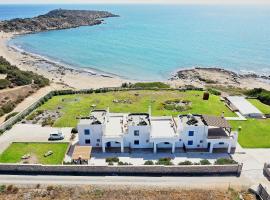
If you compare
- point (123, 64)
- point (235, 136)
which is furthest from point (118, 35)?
point (235, 136)

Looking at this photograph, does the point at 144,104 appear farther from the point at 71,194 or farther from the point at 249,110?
the point at 71,194

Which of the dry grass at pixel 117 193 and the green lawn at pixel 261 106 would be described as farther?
the green lawn at pixel 261 106

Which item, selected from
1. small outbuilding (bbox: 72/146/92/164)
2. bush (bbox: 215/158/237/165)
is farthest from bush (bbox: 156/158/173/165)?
small outbuilding (bbox: 72/146/92/164)

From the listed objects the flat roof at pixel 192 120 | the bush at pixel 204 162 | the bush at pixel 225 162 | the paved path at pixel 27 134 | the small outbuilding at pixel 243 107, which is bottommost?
the paved path at pixel 27 134

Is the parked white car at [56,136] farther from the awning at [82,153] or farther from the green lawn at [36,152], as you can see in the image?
the awning at [82,153]

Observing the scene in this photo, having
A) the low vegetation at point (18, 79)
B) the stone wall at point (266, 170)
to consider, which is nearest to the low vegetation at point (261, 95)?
the stone wall at point (266, 170)

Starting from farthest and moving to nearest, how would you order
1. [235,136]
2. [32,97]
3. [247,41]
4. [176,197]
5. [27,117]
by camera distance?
[247,41] < [32,97] < [27,117] < [235,136] < [176,197]
